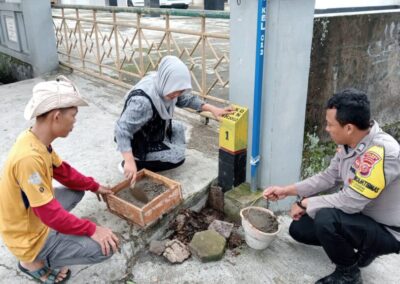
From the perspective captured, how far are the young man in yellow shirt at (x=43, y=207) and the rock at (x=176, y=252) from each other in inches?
19.9

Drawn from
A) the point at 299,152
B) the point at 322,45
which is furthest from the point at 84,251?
the point at 322,45

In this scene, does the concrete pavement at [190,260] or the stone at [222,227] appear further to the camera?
the stone at [222,227]

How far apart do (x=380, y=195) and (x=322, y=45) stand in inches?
49.3

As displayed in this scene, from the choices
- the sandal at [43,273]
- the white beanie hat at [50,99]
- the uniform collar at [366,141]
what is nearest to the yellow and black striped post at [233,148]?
the uniform collar at [366,141]

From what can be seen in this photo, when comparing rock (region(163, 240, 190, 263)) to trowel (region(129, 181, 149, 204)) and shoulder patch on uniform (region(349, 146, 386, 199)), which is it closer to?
trowel (region(129, 181, 149, 204))

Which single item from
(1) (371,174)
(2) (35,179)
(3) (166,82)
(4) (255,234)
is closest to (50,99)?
(2) (35,179)

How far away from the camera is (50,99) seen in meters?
1.90

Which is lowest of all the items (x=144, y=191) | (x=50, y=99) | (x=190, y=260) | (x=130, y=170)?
(x=190, y=260)

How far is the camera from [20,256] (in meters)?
2.01

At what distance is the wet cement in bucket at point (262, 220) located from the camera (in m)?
2.57

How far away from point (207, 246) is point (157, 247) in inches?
13.9

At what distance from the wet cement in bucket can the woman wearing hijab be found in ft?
2.55

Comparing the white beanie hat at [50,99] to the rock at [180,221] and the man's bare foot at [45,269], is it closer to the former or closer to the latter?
the man's bare foot at [45,269]

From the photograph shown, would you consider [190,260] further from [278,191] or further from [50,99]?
[50,99]
